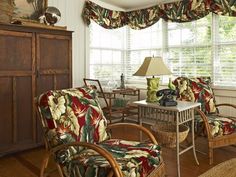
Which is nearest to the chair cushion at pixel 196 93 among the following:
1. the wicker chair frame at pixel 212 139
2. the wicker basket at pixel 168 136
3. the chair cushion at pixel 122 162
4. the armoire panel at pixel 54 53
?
the wicker chair frame at pixel 212 139

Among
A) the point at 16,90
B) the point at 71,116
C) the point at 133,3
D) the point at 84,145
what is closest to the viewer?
the point at 84,145

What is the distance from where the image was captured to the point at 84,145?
1791 millimetres

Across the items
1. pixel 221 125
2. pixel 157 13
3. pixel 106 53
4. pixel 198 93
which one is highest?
pixel 157 13

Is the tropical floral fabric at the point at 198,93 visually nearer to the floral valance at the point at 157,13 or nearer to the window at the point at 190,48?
the window at the point at 190,48

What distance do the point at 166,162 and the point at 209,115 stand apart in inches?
36.6

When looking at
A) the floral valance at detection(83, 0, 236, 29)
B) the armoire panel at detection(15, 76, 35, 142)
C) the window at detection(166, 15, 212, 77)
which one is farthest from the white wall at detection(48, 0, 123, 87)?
the window at detection(166, 15, 212, 77)

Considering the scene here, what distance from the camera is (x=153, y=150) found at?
204 cm

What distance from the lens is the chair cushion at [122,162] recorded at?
1.75m

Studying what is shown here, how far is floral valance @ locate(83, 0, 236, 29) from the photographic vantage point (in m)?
A: 3.71

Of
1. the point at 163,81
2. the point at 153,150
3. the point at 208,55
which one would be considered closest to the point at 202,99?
the point at 208,55

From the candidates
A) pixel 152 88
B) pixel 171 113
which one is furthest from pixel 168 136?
pixel 152 88

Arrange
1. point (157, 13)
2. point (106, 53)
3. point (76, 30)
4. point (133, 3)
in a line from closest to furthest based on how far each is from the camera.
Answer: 1. point (76, 30)
2. point (157, 13)
3. point (133, 3)
4. point (106, 53)

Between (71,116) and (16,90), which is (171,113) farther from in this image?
(16,90)

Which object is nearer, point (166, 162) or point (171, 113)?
point (171, 113)
